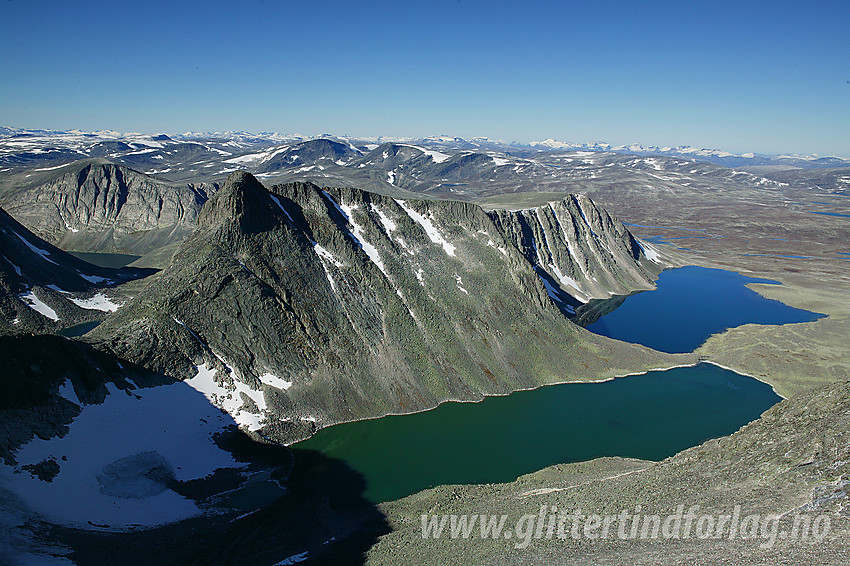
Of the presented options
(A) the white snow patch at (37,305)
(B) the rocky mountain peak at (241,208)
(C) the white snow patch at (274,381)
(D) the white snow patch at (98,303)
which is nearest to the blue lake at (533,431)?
(C) the white snow patch at (274,381)

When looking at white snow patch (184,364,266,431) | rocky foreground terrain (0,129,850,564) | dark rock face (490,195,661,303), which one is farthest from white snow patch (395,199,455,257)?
white snow patch (184,364,266,431)

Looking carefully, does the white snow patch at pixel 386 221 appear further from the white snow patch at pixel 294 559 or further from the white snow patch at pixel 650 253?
the white snow patch at pixel 650 253

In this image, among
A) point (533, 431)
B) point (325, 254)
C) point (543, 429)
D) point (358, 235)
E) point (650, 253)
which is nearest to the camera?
point (533, 431)

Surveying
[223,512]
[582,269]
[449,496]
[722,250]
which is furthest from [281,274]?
[722,250]

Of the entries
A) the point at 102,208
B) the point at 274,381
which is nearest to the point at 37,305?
the point at 274,381

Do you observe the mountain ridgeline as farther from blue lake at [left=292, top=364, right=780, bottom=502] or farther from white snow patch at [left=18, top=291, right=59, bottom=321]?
white snow patch at [left=18, top=291, right=59, bottom=321]

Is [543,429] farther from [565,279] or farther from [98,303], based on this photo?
[98,303]
